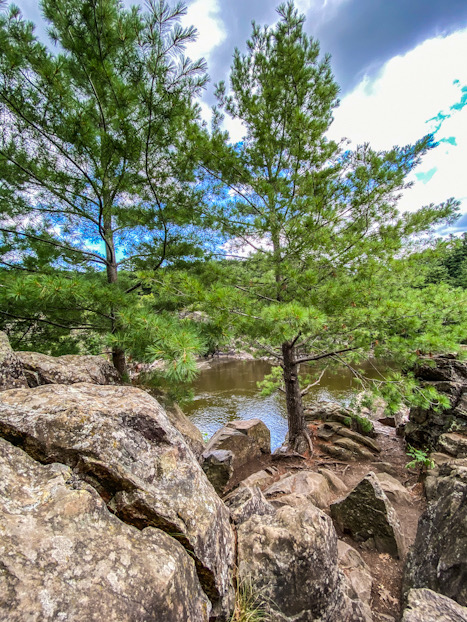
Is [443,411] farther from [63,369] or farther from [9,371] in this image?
[9,371]

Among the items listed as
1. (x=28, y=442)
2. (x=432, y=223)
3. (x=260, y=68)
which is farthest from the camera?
(x=260, y=68)

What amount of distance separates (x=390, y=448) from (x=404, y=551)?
3944 mm

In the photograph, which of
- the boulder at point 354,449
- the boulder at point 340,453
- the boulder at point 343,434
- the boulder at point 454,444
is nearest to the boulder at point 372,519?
the boulder at point 454,444

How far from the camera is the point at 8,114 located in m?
3.12

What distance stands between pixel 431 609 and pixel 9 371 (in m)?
3.61

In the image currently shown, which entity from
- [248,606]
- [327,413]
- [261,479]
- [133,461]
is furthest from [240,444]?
[133,461]

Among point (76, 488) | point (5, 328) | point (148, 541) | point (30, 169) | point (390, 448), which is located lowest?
point (390, 448)

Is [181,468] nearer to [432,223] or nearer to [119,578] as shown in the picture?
[119,578]

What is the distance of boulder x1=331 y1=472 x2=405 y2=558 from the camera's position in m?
2.89

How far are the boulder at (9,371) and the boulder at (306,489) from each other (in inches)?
140

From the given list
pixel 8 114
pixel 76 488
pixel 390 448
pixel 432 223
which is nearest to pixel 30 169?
pixel 8 114

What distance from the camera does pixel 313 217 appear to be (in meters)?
4.00

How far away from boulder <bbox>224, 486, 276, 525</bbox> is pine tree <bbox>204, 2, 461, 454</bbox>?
5.90ft

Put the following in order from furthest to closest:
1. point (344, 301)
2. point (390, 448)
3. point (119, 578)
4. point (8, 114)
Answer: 1. point (390, 448)
2. point (344, 301)
3. point (8, 114)
4. point (119, 578)
